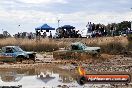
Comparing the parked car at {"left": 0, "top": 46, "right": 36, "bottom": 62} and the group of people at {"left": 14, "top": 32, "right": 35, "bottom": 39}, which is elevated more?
the group of people at {"left": 14, "top": 32, "right": 35, "bottom": 39}

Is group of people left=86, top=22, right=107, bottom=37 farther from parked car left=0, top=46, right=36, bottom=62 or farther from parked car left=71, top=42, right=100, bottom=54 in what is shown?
parked car left=0, top=46, right=36, bottom=62

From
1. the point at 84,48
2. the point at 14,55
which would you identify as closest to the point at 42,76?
the point at 14,55

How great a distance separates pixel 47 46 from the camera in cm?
5041

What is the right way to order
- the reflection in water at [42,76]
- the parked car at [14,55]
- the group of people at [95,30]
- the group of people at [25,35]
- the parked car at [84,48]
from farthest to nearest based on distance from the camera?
the group of people at [25,35] → the group of people at [95,30] → the parked car at [84,48] → the parked car at [14,55] → the reflection in water at [42,76]

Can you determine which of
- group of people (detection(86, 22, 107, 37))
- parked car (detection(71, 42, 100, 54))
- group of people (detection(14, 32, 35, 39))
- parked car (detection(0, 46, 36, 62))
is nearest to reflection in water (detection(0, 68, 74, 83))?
parked car (detection(0, 46, 36, 62))

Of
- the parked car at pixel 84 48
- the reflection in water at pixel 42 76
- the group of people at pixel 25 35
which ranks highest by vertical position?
the group of people at pixel 25 35

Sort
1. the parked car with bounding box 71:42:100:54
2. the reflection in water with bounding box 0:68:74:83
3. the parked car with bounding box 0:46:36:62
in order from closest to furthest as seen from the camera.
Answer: the reflection in water with bounding box 0:68:74:83
the parked car with bounding box 0:46:36:62
the parked car with bounding box 71:42:100:54

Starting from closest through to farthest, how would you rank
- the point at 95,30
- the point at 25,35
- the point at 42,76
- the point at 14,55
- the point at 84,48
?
the point at 42,76
the point at 14,55
the point at 84,48
the point at 95,30
the point at 25,35

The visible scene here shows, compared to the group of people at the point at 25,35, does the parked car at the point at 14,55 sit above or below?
below

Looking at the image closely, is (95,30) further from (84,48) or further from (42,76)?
(42,76)

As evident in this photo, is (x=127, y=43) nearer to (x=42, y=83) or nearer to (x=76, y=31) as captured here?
(x=76, y=31)

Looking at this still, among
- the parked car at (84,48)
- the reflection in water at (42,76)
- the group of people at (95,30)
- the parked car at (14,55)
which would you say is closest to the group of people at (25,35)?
the group of people at (95,30)

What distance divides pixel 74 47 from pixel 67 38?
15.5 metres

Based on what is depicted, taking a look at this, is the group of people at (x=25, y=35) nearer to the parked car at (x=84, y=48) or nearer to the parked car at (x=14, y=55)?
the parked car at (x=84, y=48)
